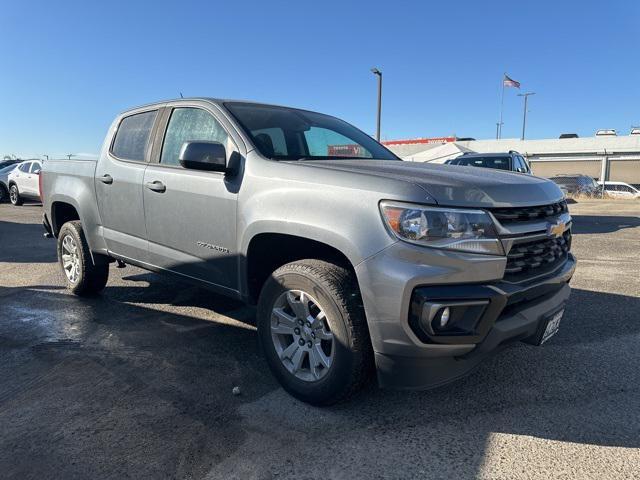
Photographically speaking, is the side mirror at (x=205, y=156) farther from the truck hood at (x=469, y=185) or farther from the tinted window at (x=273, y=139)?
the truck hood at (x=469, y=185)

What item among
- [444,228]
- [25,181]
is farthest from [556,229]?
[25,181]

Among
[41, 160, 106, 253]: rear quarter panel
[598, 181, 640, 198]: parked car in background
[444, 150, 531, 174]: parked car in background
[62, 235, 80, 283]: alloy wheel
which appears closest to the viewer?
[41, 160, 106, 253]: rear quarter panel

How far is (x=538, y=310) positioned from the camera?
2666 millimetres

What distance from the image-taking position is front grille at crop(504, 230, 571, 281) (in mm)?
2506

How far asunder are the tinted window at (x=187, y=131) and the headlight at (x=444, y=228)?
1654 millimetres

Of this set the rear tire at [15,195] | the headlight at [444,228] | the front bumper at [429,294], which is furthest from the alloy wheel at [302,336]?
the rear tire at [15,195]

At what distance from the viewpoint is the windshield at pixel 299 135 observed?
11.3ft

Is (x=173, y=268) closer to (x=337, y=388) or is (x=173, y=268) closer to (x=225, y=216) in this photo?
(x=225, y=216)

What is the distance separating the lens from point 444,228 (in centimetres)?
236

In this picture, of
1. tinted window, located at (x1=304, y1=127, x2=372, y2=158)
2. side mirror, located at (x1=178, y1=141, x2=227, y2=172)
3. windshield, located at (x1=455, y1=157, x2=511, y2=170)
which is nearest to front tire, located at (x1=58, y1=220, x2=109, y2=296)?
side mirror, located at (x1=178, y1=141, x2=227, y2=172)

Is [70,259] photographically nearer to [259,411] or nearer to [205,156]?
[205,156]

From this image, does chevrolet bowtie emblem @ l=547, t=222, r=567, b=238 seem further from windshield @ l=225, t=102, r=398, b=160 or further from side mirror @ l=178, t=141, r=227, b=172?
side mirror @ l=178, t=141, r=227, b=172

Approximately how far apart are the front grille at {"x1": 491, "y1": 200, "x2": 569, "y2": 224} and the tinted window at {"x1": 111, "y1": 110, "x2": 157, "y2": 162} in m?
2.99

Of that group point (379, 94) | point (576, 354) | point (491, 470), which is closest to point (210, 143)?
point (491, 470)
